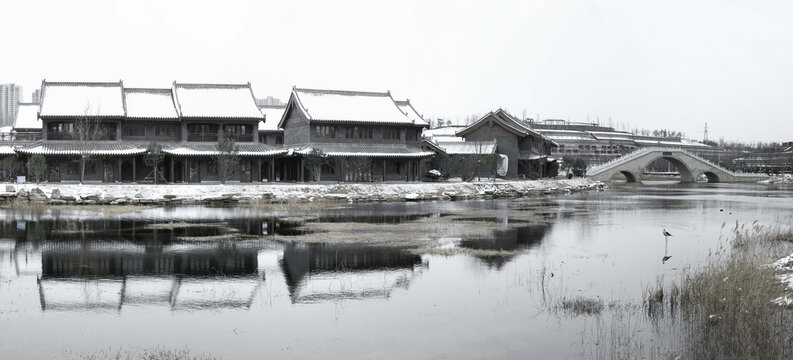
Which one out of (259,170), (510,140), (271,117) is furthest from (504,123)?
(259,170)

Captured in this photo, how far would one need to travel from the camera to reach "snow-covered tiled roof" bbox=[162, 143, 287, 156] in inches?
1988

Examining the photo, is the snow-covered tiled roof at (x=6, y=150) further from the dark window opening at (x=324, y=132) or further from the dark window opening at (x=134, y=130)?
the dark window opening at (x=324, y=132)

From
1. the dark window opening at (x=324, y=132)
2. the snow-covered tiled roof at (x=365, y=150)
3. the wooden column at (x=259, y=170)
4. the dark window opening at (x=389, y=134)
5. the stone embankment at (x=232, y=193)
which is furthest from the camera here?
the dark window opening at (x=389, y=134)

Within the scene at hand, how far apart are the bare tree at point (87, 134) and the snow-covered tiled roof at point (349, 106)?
15638 millimetres

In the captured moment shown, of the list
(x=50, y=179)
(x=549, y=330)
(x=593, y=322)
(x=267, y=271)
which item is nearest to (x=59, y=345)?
(x=267, y=271)

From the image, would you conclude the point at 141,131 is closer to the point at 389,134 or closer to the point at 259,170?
the point at 259,170

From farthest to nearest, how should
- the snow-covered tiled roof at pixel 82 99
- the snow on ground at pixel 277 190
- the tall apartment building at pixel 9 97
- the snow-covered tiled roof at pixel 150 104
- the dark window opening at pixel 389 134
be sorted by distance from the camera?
the tall apartment building at pixel 9 97, the dark window opening at pixel 389 134, the snow-covered tiled roof at pixel 150 104, the snow-covered tiled roof at pixel 82 99, the snow on ground at pixel 277 190

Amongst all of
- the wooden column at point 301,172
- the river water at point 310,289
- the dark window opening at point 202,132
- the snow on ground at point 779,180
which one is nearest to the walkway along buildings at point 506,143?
the wooden column at point 301,172

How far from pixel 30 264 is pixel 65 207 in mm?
21253

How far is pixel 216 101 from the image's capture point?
5575 centimetres

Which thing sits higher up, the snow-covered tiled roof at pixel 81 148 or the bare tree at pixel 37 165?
the snow-covered tiled roof at pixel 81 148

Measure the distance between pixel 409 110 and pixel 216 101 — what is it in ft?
60.0

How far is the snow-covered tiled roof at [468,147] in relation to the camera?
2724 inches

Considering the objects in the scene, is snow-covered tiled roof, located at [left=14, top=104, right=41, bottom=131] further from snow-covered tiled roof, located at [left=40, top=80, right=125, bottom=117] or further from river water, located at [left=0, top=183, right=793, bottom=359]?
river water, located at [left=0, top=183, right=793, bottom=359]
